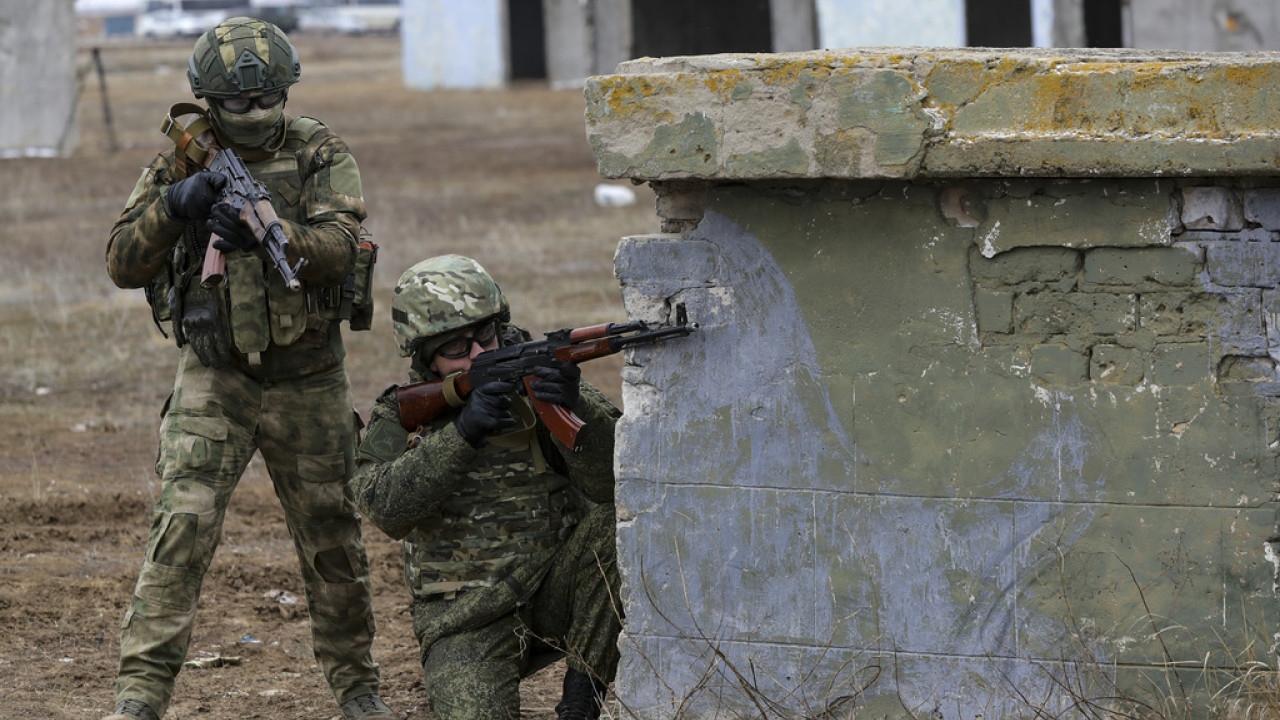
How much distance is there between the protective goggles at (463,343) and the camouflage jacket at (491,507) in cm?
16

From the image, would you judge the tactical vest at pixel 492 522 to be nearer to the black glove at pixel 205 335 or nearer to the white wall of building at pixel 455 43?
the black glove at pixel 205 335

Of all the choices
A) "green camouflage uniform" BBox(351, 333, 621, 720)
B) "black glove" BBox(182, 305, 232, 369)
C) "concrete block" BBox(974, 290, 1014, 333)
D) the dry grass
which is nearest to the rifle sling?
"black glove" BBox(182, 305, 232, 369)

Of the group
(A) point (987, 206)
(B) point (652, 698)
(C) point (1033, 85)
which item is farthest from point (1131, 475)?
(B) point (652, 698)

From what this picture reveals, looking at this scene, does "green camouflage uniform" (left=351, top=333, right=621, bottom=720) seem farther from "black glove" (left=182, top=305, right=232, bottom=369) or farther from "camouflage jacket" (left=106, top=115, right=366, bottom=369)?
"black glove" (left=182, top=305, right=232, bottom=369)

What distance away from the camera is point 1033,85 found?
3.29m

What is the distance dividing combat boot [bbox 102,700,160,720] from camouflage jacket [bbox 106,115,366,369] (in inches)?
37.0

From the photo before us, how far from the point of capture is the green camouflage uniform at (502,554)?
3.91 meters

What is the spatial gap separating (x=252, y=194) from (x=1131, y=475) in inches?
88.1

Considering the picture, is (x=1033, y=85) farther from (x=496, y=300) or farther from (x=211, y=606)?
(x=211, y=606)

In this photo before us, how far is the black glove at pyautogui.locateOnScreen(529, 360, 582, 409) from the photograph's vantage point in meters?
3.77

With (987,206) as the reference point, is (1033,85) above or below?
above

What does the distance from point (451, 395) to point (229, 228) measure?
27.1 inches

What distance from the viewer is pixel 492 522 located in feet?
13.1

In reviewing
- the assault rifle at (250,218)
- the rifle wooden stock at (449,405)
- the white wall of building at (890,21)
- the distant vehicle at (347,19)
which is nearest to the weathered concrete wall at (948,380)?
the rifle wooden stock at (449,405)
